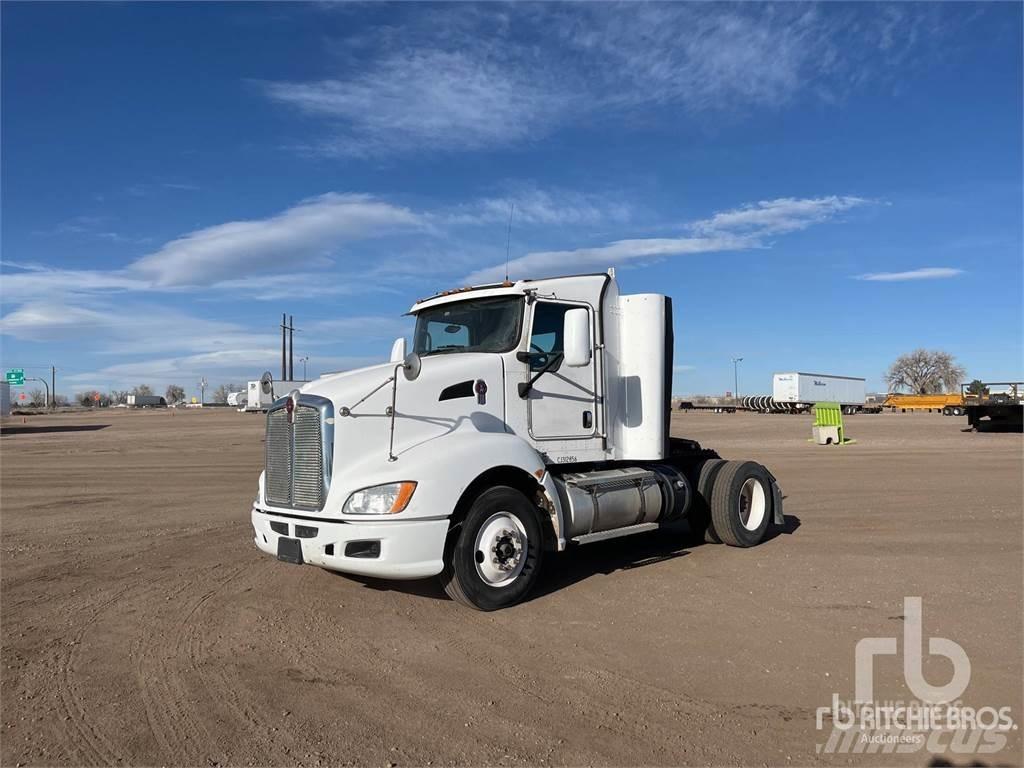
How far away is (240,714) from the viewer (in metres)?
4.41

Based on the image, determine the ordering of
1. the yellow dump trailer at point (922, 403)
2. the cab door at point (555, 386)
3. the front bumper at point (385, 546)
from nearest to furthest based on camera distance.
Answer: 1. the front bumper at point (385, 546)
2. the cab door at point (555, 386)
3. the yellow dump trailer at point (922, 403)

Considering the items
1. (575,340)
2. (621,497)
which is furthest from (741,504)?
(575,340)

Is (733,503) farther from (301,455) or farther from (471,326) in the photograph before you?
(301,455)

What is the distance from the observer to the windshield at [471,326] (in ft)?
24.9

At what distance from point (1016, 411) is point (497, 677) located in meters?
34.7

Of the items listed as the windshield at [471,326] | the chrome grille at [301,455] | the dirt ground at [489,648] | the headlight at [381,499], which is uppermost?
the windshield at [471,326]

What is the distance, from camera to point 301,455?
21.5ft

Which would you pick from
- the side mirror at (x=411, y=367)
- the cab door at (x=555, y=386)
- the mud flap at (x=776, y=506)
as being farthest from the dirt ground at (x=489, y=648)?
the side mirror at (x=411, y=367)

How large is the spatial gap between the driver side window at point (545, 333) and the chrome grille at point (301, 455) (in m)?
2.19

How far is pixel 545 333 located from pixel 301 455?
2715 mm

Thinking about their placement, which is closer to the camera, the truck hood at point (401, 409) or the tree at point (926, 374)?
the truck hood at point (401, 409)

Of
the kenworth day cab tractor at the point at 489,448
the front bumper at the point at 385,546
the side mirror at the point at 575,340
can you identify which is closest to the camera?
the front bumper at the point at 385,546

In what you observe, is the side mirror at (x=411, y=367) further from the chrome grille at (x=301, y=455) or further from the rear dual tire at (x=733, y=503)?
the rear dual tire at (x=733, y=503)

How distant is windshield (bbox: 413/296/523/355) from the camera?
760 centimetres
